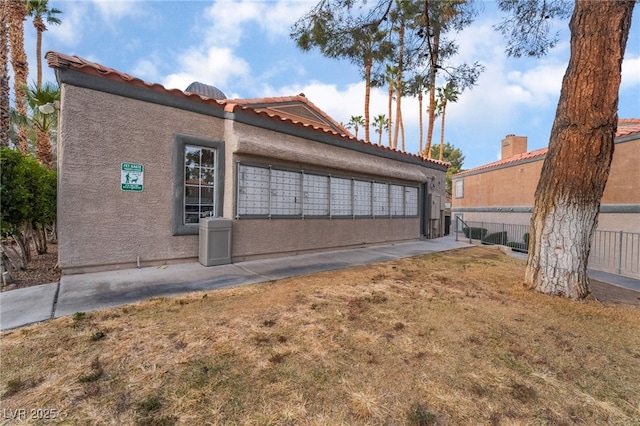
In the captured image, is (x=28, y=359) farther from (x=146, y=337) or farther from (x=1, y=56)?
(x=1, y=56)

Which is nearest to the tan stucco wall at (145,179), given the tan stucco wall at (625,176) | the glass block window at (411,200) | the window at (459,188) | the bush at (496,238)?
the glass block window at (411,200)

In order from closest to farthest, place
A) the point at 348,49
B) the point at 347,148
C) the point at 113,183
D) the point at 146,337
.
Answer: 1. the point at 146,337
2. the point at 113,183
3. the point at 348,49
4. the point at 347,148

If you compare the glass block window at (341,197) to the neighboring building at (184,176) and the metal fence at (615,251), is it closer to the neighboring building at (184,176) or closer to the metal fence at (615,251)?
the neighboring building at (184,176)

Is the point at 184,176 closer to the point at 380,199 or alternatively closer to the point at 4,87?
the point at 4,87

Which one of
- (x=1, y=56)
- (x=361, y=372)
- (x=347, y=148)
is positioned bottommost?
(x=361, y=372)

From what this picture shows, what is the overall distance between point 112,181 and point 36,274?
2.23 metres

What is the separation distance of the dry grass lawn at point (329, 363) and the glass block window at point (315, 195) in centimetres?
450

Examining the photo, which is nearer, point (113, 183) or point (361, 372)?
point (361, 372)

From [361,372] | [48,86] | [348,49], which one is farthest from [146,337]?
[48,86]

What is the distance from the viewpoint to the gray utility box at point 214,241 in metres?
6.57

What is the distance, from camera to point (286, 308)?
418cm

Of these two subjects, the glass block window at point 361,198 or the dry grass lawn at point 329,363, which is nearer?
the dry grass lawn at point 329,363

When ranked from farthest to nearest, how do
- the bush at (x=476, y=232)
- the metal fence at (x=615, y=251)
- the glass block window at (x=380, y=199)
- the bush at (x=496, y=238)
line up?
the bush at (x=476, y=232), the bush at (x=496, y=238), the glass block window at (x=380, y=199), the metal fence at (x=615, y=251)

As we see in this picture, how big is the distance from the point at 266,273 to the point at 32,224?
5015 millimetres
